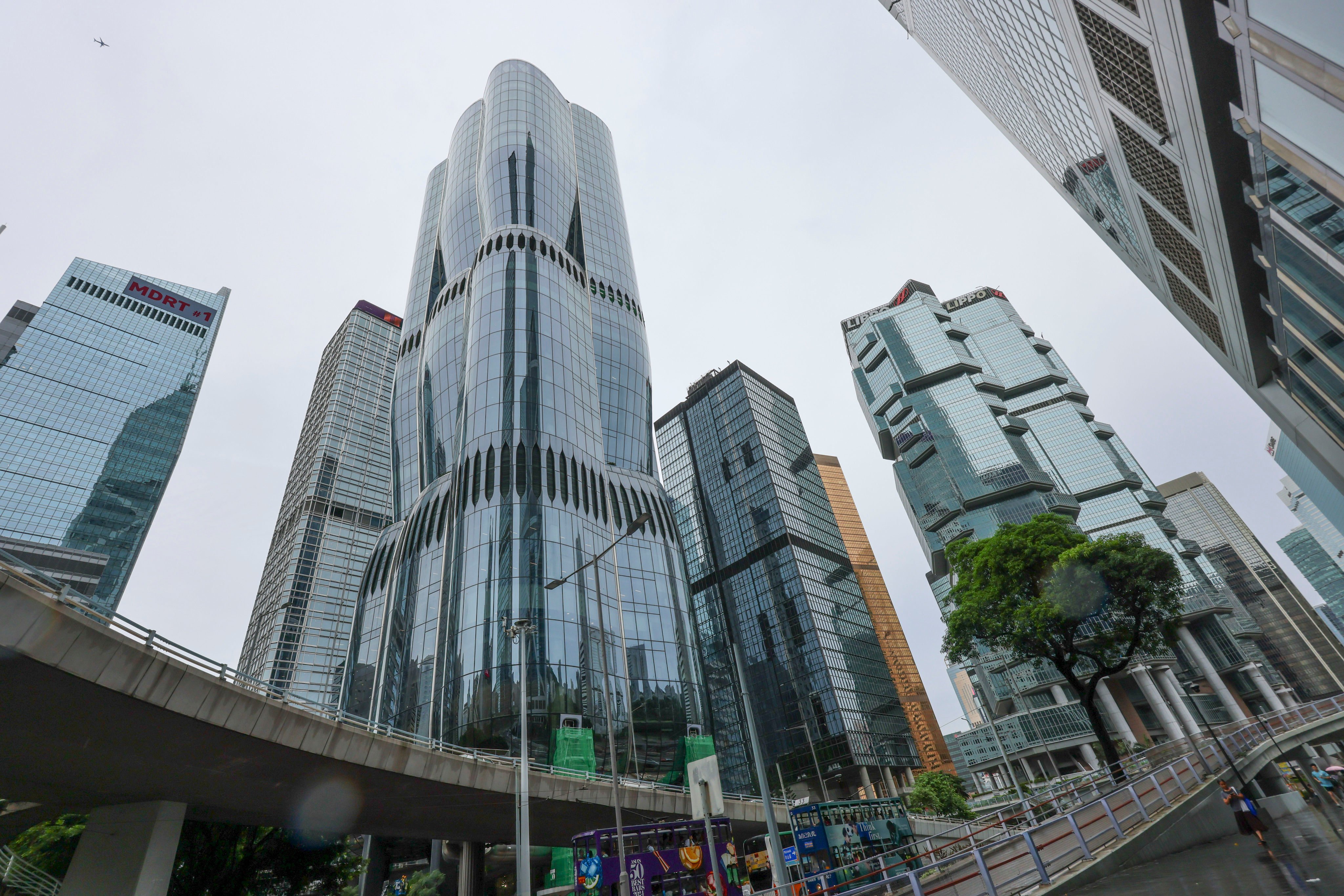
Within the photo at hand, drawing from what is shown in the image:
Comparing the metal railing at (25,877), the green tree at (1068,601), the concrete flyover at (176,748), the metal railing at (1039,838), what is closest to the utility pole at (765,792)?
the metal railing at (1039,838)

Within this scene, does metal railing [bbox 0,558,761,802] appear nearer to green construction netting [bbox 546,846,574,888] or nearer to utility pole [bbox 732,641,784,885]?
utility pole [bbox 732,641,784,885]

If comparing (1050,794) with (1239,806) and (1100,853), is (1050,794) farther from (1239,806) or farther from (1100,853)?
(1100,853)

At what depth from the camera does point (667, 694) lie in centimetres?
6038

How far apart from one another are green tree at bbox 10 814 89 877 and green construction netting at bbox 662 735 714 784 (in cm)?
3885

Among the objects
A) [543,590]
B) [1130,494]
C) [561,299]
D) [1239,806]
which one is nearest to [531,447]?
[543,590]

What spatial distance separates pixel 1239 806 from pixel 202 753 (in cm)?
2874

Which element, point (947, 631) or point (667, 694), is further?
point (667, 694)

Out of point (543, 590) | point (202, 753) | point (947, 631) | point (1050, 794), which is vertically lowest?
point (1050, 794)

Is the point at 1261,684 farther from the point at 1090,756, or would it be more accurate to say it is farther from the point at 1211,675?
the point at 1090,756

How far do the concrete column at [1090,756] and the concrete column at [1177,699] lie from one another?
41.1ft

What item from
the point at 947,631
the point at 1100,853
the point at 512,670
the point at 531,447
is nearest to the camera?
the point at 1100,853

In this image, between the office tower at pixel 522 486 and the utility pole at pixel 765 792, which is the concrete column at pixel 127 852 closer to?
the utility pole at pixel 765 792

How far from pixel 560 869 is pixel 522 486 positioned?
32232 mm

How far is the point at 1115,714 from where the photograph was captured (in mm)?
87688
